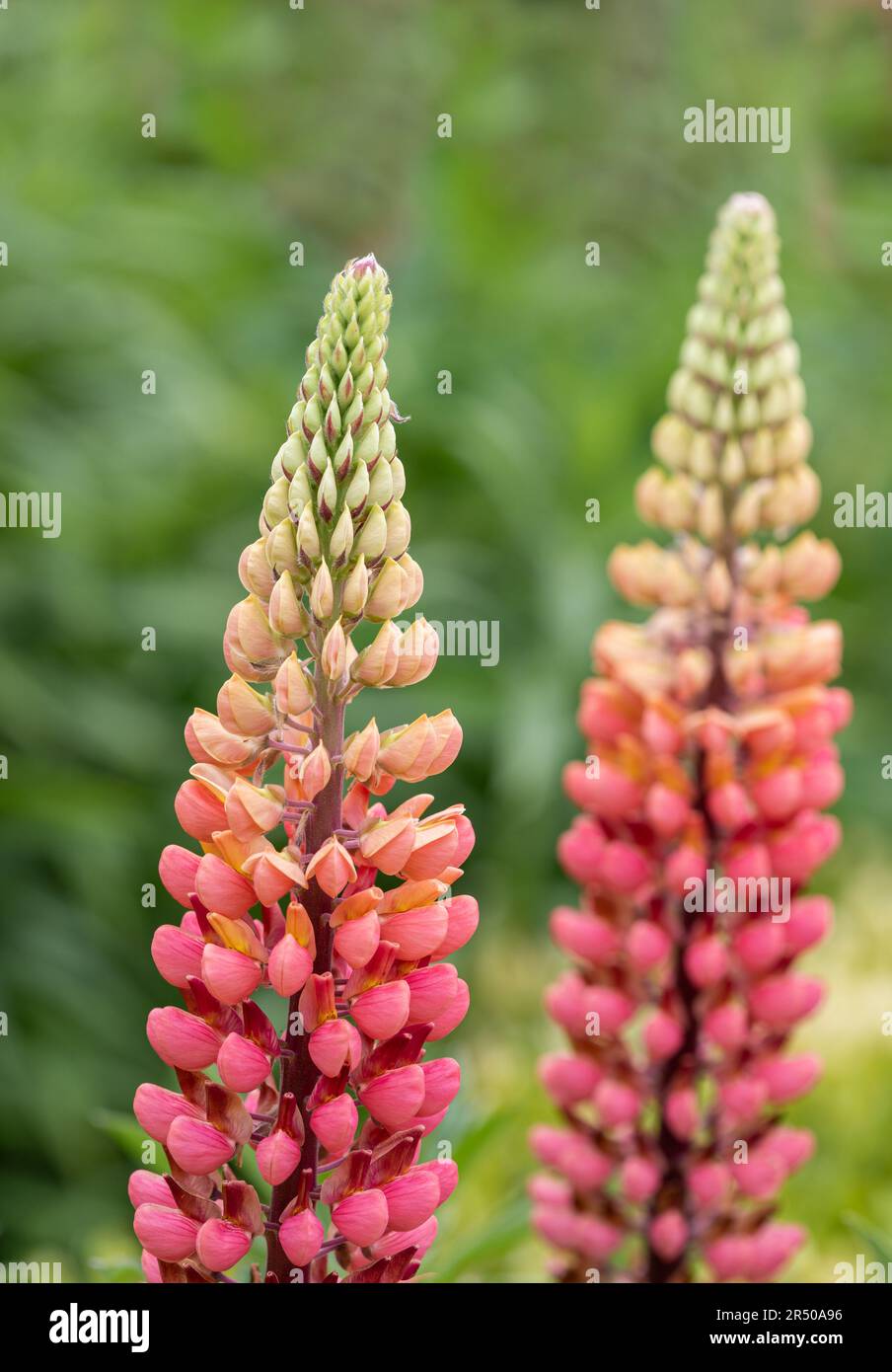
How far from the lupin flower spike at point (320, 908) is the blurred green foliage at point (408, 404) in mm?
585

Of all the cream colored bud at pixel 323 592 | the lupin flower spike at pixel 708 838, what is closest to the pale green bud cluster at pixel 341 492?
the cream colored bud at pixel 323 592

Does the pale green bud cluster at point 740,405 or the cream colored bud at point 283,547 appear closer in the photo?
the cream colored bud at point 283,547

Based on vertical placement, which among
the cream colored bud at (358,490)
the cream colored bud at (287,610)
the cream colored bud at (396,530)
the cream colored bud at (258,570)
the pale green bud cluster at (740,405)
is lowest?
the cream colored bud at (287,610)

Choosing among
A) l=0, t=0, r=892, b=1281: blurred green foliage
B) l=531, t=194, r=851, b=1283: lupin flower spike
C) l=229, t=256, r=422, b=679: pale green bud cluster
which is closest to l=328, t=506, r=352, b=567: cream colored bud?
l=229, t=256, r=422, b=679: pale green bud cluster

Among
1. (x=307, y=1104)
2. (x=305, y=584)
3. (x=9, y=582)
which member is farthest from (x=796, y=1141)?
(x=9, y=582)

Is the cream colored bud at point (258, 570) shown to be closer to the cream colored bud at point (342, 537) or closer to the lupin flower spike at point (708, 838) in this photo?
the cream colored bud at point (342, 537)

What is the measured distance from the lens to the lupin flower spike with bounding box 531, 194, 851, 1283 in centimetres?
184

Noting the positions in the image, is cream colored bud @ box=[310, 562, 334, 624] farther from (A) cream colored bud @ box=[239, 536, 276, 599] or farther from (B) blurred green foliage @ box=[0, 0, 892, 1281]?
(B) blurred green foliage @ box=[0, 0, 892, 1281]

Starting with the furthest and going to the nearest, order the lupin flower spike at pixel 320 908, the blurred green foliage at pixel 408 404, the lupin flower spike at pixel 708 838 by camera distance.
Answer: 1. the blurred green foliage at pixel 408 404
2. the lupin flower spike at pixel 708 838
3. the lupin flower spike at pixel 320 908

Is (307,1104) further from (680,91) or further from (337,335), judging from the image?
(680,91)

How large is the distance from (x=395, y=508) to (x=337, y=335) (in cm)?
15

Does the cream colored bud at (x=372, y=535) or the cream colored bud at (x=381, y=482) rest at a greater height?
the cream colored bud at (x=381, y=482)

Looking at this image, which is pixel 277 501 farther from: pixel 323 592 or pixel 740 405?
pixel 740 405

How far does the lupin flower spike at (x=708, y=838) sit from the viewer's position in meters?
1.84
